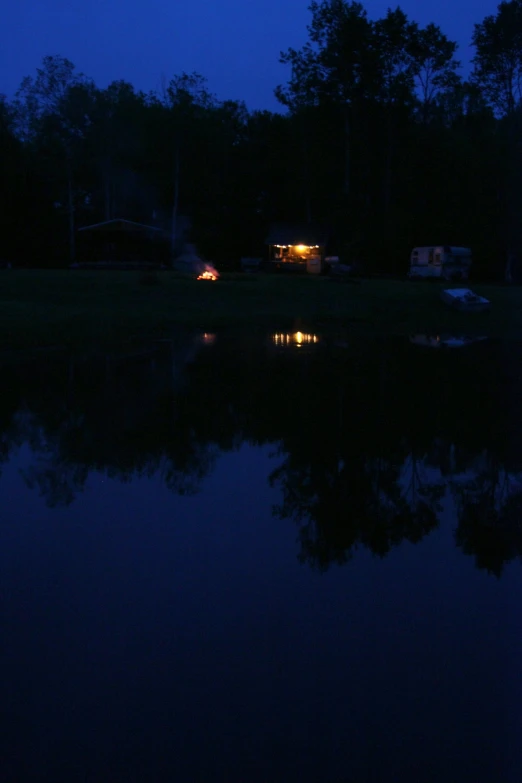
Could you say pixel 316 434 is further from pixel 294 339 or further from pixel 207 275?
pixel 207 275

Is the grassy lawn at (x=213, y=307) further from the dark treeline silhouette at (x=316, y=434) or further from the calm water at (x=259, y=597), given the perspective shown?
the calm water at (x=259, y=597)

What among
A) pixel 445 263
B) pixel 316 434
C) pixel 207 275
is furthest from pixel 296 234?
pixel 316 434

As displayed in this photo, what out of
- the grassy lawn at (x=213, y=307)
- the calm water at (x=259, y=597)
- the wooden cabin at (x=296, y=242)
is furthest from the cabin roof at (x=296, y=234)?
the calm water at (x=259, y=597)

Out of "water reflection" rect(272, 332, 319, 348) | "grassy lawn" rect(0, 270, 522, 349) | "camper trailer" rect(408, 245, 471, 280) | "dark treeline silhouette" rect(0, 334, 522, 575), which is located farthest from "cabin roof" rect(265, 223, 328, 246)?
"dark treeline silhouette" rect(0, 334, 522, 575)

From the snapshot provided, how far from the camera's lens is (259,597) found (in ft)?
23.2

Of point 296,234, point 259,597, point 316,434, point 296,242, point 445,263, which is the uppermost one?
point 296,234

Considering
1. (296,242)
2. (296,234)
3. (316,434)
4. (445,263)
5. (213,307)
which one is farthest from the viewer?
(296,234)

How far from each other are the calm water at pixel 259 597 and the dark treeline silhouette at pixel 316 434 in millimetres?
55

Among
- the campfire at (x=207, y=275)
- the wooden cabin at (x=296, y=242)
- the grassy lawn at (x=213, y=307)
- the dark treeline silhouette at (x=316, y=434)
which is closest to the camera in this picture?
the dark treeline silhouette at (x=316, y=434)

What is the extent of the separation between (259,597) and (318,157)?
6229cm

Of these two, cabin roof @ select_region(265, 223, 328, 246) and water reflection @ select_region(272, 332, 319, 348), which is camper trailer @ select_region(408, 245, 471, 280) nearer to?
cabin roof @ select_region(265, 223, 328, 246)

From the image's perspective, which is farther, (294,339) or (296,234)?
(296,234)

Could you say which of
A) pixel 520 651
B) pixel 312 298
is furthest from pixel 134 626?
pixel 312 298

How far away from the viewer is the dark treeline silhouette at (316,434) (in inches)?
370
